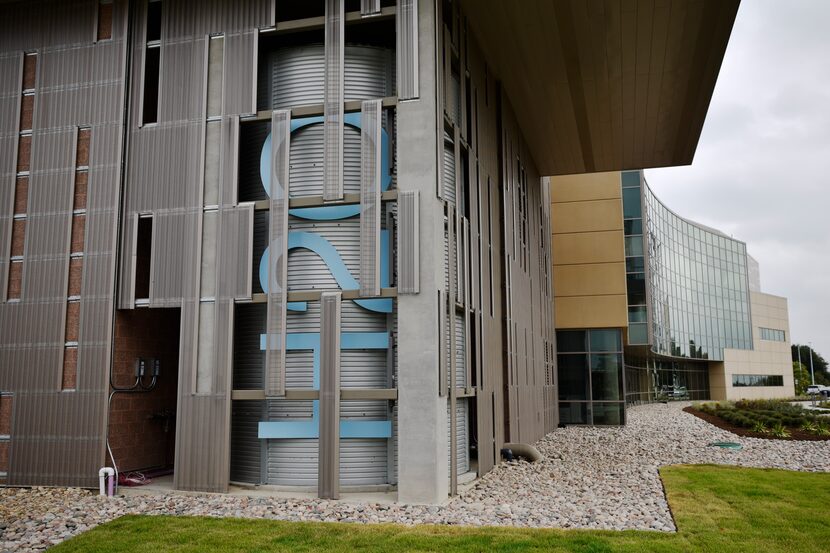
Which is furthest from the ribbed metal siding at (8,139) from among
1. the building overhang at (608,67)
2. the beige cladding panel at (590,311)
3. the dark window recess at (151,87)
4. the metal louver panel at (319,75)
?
the beige cladding panel at (590,311)

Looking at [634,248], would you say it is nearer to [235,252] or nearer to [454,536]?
[235,252]

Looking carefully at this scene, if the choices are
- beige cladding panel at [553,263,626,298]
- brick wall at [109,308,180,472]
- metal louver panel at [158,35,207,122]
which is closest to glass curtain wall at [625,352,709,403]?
beige cladding panel at [553,263,626,298]

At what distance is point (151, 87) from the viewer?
15.1m

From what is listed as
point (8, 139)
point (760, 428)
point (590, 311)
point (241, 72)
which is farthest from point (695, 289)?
point (8, 139)

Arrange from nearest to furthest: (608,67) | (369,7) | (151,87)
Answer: (369,7) < (151,87) < (608,67)

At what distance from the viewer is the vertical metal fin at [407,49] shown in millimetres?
12234

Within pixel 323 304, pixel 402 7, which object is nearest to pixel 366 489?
pixel 323 304

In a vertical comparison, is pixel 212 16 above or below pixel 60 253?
above

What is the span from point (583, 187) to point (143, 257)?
72.3 feet

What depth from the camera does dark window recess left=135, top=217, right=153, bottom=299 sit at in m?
13.7

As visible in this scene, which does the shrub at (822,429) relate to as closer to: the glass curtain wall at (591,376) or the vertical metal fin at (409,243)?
the glass curtain wall at (591,376)

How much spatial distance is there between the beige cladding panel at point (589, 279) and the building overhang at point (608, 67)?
6.13m

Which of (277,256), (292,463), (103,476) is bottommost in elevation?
(103,476)

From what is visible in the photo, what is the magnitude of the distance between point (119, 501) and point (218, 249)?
14.6ft
